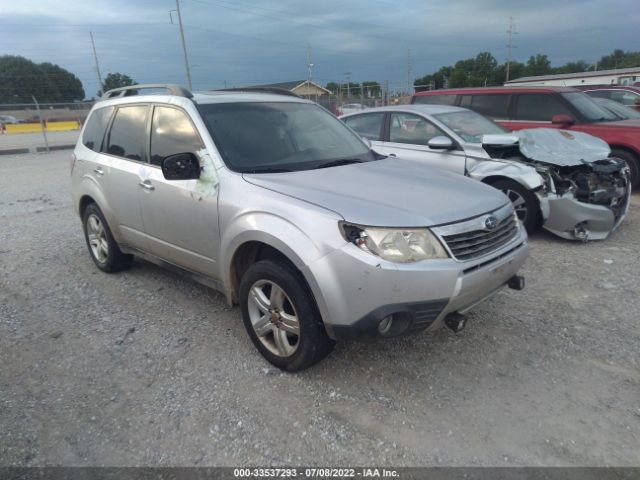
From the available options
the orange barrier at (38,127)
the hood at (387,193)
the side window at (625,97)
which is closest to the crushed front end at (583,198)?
the hood at (387,193)

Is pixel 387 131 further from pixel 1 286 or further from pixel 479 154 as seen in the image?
pixel 1 286

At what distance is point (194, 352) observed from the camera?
3.42m

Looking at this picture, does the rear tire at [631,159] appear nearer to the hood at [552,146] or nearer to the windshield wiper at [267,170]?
the hood at [552,146]

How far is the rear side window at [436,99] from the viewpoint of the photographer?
8.31 m

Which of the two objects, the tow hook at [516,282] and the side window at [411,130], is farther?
the side window at [411,130]

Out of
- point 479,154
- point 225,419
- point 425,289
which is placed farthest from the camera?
point 479,154

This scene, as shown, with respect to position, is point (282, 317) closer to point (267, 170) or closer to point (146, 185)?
point (267, 170)

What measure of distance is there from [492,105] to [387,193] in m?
6.08

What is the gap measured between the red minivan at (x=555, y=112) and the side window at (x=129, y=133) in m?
5.84

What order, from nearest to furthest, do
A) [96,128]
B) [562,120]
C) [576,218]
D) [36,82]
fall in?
[96,128]
[576,218]
[562,120]
[36,82]

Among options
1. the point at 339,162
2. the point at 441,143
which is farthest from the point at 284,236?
the point at 441,143

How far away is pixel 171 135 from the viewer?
373 centimetres

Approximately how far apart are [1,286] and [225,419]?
3.45 meters

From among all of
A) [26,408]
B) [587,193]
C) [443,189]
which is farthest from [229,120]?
[587,193]
